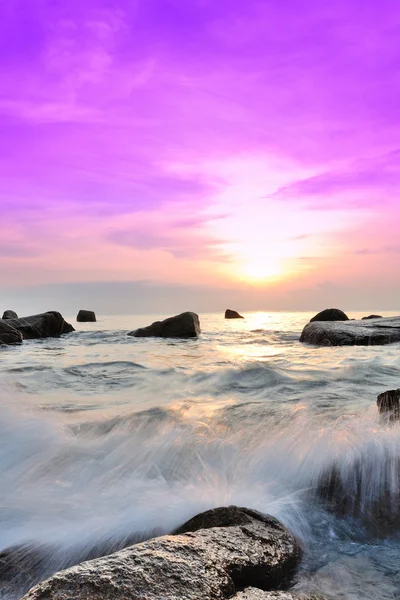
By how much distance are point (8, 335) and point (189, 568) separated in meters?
17.4

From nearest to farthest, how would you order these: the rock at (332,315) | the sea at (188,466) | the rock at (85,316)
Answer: the sea at (188,466), the rock at (332,315), the rock at (85,316)

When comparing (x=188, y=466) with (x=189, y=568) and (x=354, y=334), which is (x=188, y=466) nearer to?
(x=189, y=568)

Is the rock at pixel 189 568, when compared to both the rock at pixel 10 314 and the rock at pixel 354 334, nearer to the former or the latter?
the rock at pixel 354 334

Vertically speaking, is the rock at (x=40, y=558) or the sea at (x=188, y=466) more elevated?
the sea at (x=188, y=466)

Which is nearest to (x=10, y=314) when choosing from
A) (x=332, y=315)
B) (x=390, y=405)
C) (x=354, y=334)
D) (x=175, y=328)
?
(x=175, y=328)

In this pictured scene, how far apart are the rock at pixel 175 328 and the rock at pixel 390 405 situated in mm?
15081

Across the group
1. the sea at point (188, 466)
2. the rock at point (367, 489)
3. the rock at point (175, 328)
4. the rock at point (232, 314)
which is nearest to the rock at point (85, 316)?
the rock at point (232, 314)

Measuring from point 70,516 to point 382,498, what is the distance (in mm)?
2593

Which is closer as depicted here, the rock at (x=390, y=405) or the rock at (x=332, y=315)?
the rock at (x=390, y=405)

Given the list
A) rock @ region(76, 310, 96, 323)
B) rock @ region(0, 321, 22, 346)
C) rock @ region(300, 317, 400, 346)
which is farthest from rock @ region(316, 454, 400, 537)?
rock @ region(76, 310, 96, 323)

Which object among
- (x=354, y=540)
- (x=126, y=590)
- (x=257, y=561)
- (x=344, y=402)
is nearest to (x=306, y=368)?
(x=344, y=402)

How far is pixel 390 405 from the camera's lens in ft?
17.4

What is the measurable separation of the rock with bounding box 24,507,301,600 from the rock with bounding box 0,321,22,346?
1660 centimetres

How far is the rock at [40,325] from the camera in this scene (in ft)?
68.5
